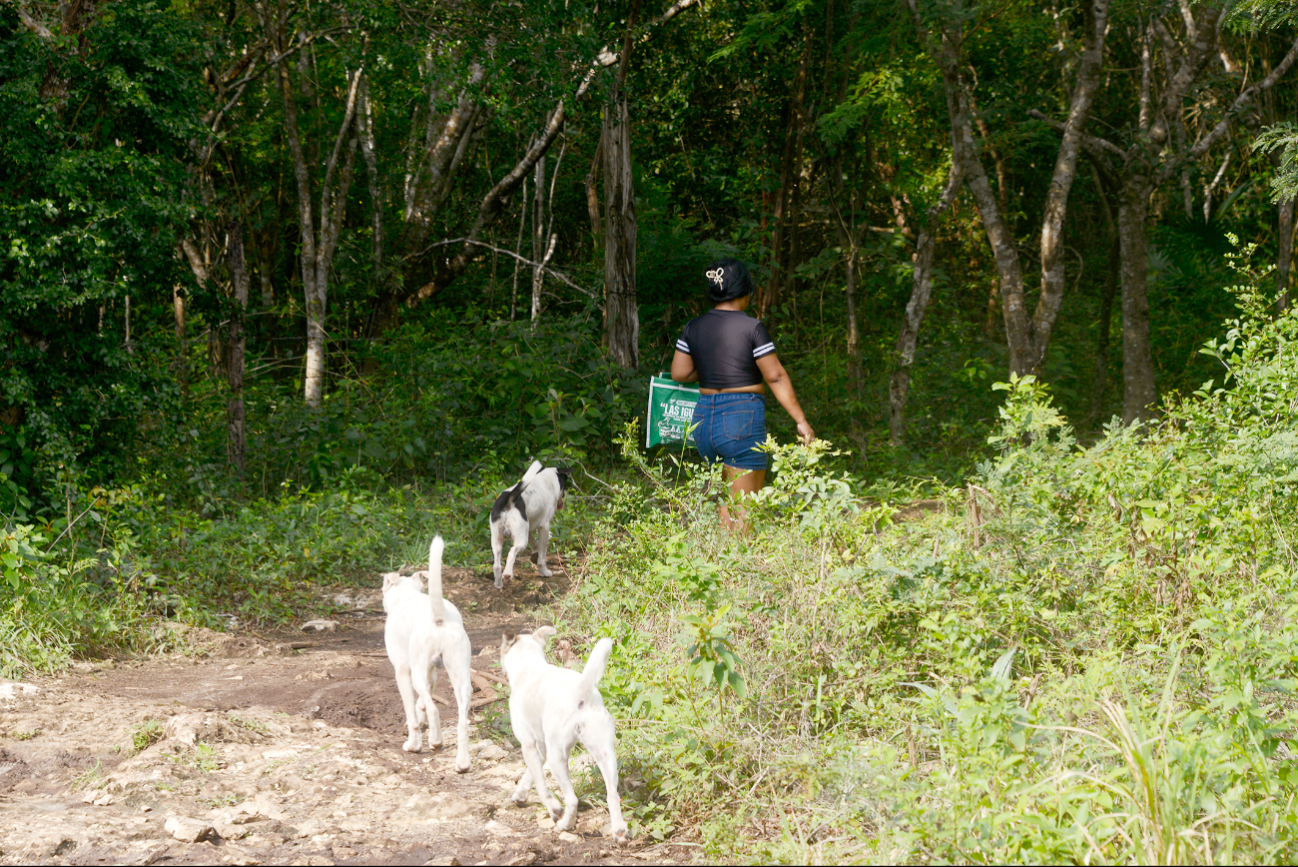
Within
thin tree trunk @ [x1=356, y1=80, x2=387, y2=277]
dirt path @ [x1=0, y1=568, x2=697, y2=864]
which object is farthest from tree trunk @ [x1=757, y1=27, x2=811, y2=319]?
dirt path @ [x1=0, y1=568, x2=697, y2=864]

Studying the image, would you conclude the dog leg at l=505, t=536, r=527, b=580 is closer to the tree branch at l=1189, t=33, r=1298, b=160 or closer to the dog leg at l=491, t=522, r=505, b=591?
the dog leg at l=491, t=522, r=505, b=591

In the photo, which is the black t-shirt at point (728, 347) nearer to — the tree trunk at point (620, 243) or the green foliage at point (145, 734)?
the green foliage at point (145, 734)

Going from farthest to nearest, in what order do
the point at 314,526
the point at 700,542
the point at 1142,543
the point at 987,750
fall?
the point at 314,526
the point at 700,542
the point at 1142,543
the point at 987,750

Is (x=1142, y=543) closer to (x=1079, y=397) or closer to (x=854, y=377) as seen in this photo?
(x=854, y=377)

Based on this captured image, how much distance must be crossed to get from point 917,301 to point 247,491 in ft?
25.8

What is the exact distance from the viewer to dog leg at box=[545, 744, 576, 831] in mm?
3178

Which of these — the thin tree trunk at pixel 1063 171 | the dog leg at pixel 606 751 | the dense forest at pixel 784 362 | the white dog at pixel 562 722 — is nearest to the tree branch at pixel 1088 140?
the thin tree trunk at pixel 1063 171

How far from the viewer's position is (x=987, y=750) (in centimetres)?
293

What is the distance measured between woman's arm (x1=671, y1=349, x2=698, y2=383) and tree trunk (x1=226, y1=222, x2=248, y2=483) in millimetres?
5834

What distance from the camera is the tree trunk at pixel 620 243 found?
12.0 m

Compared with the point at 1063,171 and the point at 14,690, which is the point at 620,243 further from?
the point at 14,690

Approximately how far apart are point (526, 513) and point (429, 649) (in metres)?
3.92

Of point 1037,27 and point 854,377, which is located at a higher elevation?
point 1037,27

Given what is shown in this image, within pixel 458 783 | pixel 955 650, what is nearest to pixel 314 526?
pixel 458 783
